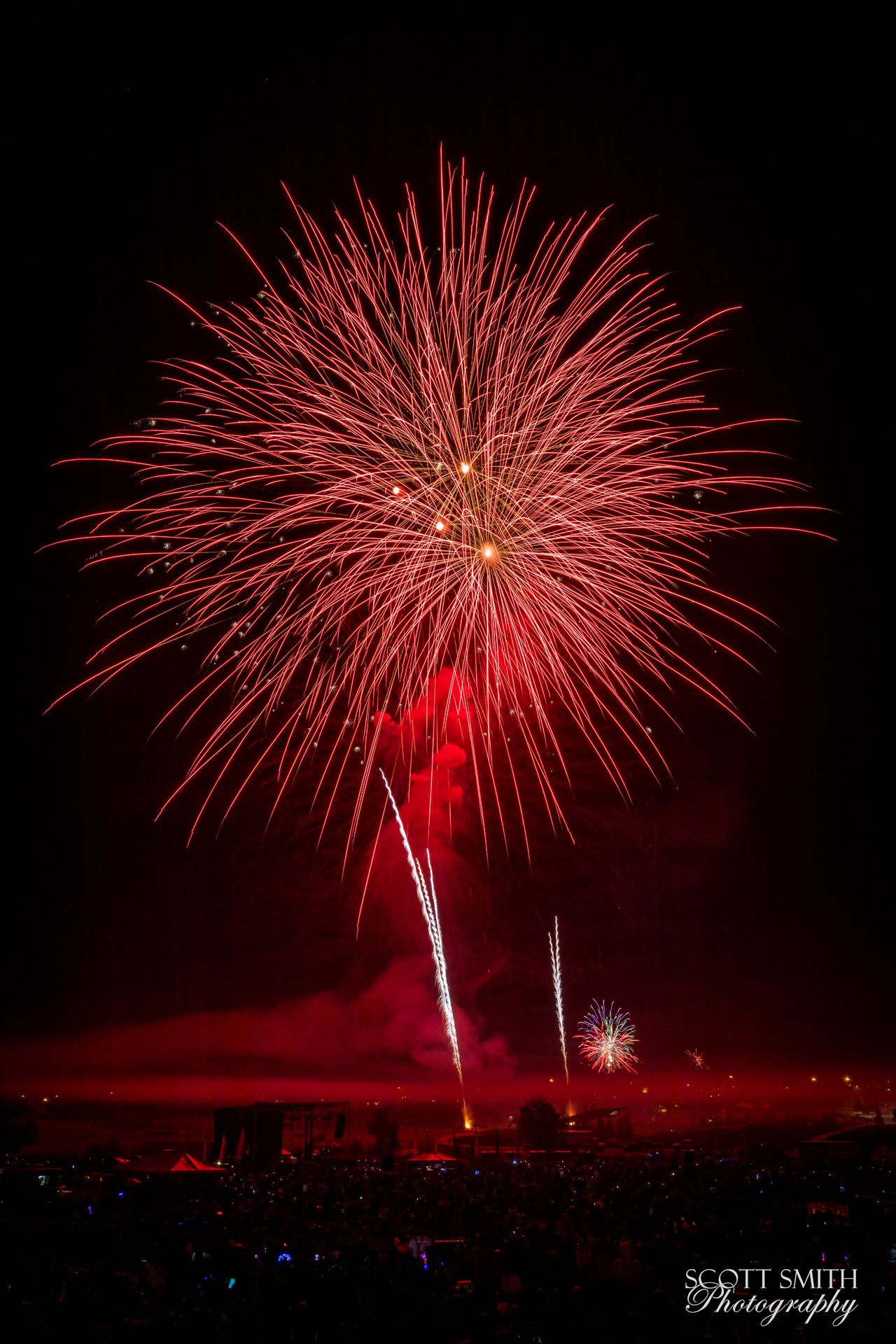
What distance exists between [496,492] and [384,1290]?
35.4 feet

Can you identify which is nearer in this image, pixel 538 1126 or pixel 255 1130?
pixel 255 1130

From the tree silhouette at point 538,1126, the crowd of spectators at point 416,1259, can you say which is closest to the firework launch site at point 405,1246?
the crowd of spectators at point 416,1259

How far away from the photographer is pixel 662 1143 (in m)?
77.9

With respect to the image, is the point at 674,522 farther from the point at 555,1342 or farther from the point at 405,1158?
the point at 405,1158

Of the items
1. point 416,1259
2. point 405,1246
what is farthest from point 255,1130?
point 416,1259

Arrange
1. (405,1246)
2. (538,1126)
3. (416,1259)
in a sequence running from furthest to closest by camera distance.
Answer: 1. (538,1126)
2. (405,1246)
3. (416,1259)

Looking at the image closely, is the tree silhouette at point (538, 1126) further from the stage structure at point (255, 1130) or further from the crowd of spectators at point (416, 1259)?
the crowd of spectators at point (416, 1259)

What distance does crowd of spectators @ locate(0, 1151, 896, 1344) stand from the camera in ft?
30.8

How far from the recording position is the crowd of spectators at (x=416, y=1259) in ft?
30.8

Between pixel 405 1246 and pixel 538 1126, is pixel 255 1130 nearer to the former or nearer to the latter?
pixel 405 1246

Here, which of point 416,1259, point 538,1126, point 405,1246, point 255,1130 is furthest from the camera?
point 538,1126

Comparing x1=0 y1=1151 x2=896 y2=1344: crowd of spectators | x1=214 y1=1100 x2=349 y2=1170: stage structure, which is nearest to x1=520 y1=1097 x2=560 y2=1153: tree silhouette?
x1=214 y1=1100 x2=349 y2=1170: stage structure

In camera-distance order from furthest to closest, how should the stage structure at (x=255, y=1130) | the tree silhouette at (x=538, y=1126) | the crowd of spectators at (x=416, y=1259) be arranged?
the tree silhouette at (x=538, y=1126) → the stage structure at (x=255, y=1130) → the crowd of spectators at (x=416, y=1259)

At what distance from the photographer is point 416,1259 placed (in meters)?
12.5
